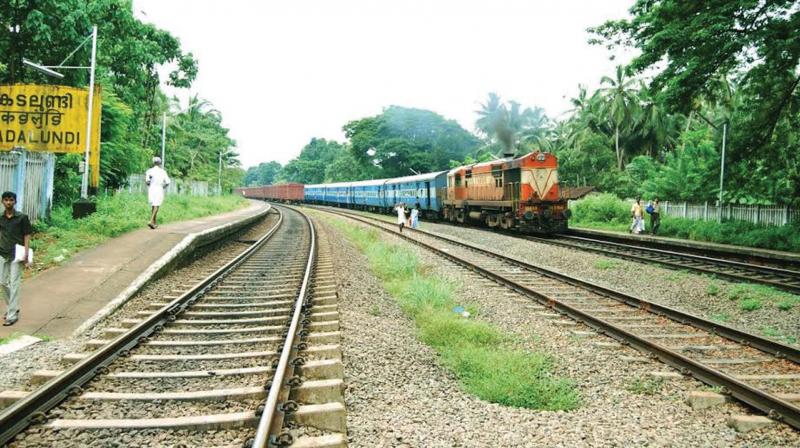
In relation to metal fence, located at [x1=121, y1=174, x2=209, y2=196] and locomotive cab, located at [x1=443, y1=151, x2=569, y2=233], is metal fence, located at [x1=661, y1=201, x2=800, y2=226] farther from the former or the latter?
metal fence, located at [x1=121, y1=174, x2=209, y2=196]

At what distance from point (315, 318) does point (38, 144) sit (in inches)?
433

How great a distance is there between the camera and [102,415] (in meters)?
3.85

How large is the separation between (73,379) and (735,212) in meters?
23.7

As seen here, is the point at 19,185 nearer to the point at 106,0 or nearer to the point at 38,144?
the point at 38,144

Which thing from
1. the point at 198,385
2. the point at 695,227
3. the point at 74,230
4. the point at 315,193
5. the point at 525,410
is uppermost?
the point at 315,193

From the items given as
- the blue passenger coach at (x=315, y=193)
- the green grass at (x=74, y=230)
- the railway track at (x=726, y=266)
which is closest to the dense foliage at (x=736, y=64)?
the railway track at (x=726, y=266)

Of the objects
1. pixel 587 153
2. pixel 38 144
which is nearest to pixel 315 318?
pixel 38 144

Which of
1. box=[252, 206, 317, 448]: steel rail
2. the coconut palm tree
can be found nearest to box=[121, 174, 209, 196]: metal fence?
box=[252, 206, 317, 448]: steel rail

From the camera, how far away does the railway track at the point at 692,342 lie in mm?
4746

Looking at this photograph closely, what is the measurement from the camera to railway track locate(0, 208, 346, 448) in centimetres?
355

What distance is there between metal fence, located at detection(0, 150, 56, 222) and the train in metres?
14.4

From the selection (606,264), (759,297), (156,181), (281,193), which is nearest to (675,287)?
(759,297)

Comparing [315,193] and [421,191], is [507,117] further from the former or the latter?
[421,191]

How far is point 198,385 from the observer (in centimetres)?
445
